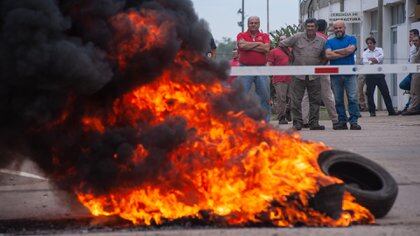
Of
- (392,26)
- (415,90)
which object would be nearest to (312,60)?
(415,90)

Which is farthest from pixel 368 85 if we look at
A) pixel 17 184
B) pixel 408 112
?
pixel 17 184

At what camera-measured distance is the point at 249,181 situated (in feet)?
23.1

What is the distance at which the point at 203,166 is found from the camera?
7.05m

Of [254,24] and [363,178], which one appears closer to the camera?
[363,178]

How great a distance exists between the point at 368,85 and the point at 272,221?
15632 mm

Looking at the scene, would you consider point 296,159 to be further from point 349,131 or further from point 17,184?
point 349,131

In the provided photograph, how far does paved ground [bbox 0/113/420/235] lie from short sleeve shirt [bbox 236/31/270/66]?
1.45 meters

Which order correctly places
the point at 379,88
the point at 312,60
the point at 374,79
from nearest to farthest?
the point at 312,60 → the point at 379,88 → the point at 374,79

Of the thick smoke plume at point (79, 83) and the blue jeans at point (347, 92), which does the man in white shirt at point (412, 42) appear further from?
the thick smoke plume at point (79, 83)

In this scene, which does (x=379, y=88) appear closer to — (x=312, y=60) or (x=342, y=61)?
(x=342, y=61)

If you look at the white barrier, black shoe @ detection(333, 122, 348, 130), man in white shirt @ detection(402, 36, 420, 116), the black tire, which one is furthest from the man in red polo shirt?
the black tire

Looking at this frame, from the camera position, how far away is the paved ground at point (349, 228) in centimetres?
684

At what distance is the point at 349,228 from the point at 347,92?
31.1 ft

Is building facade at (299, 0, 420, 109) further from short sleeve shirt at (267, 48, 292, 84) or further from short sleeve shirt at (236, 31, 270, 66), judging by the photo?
short sleeve shirt at (236, 31, 270, 66)
